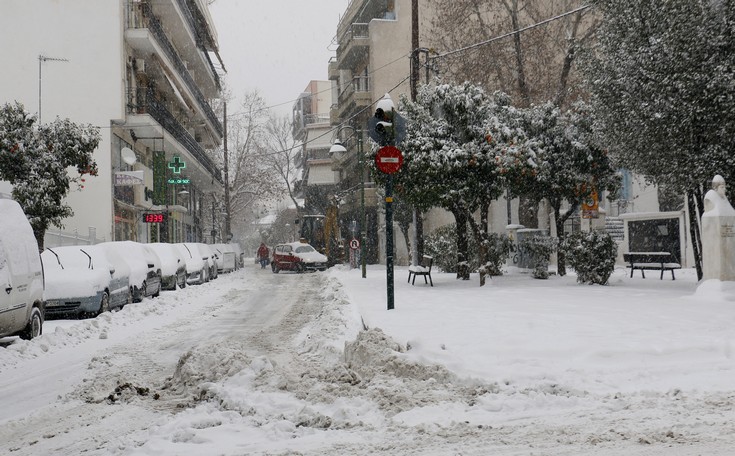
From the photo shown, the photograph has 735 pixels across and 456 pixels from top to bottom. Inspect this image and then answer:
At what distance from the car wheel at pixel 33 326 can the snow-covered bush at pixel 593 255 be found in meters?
12.6

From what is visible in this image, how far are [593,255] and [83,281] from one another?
12025 millimetres

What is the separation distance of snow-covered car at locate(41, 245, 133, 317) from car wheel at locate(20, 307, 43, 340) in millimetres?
2437

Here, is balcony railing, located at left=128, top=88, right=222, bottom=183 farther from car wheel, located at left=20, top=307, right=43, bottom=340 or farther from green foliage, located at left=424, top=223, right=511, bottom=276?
car wheel, located at left=20, top=307, right=43, bottom=340

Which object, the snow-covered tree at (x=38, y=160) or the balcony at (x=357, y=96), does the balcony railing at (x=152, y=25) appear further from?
the snow-covered tree at (x=38, y=160)

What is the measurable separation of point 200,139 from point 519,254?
3748 centimetres

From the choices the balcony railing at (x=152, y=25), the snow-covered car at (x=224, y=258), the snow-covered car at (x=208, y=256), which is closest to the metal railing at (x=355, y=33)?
the balcony railing at (x=152, y=25)

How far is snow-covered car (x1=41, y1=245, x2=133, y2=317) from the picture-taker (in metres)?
13.8

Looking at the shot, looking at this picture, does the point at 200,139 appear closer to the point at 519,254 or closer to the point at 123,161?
the point at 123,161

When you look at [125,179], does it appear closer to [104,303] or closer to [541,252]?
[104,303]

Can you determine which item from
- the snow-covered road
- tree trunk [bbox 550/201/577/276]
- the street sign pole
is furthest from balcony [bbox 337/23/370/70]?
the snow-covered road

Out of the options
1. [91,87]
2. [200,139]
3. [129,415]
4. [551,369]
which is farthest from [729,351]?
[200,139]

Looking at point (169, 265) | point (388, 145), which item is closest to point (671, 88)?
point (388, 145)

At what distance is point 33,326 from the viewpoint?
1107 cm

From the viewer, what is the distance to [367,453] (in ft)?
15.9
